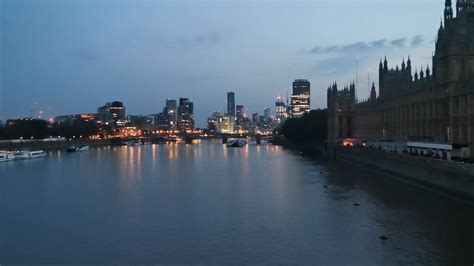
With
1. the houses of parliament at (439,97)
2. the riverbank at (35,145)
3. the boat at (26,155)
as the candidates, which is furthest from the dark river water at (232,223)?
the riverbank at (35,145)

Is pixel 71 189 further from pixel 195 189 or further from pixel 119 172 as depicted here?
pixel 119 172

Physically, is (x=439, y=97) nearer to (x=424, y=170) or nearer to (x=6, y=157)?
(x=424, y=170)

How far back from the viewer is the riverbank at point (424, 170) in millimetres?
45031

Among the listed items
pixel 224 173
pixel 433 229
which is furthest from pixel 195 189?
pixel 433 229

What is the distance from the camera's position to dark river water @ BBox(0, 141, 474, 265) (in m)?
31.1

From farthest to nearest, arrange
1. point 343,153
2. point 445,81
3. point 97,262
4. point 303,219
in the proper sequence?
point 343,153
point 445,81
point 303,219
point 97,262

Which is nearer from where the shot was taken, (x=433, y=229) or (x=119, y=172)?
(x=433, y=229)

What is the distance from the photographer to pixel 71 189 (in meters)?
61.4

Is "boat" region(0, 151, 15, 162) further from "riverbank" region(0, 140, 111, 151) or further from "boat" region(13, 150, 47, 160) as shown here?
"riverbank" region(0, 140, 111, 151)

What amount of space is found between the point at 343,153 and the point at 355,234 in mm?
71365

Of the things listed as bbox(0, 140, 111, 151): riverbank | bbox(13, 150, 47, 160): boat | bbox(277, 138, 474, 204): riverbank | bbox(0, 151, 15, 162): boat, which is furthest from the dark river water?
bbox(0, 140, 111, 151): riverbank

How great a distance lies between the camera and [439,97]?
67562mm

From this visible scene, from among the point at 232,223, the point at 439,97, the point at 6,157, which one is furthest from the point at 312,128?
the point at 232,223

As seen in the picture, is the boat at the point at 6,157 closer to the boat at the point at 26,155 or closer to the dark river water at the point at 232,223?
the boat at the point at 26,155
